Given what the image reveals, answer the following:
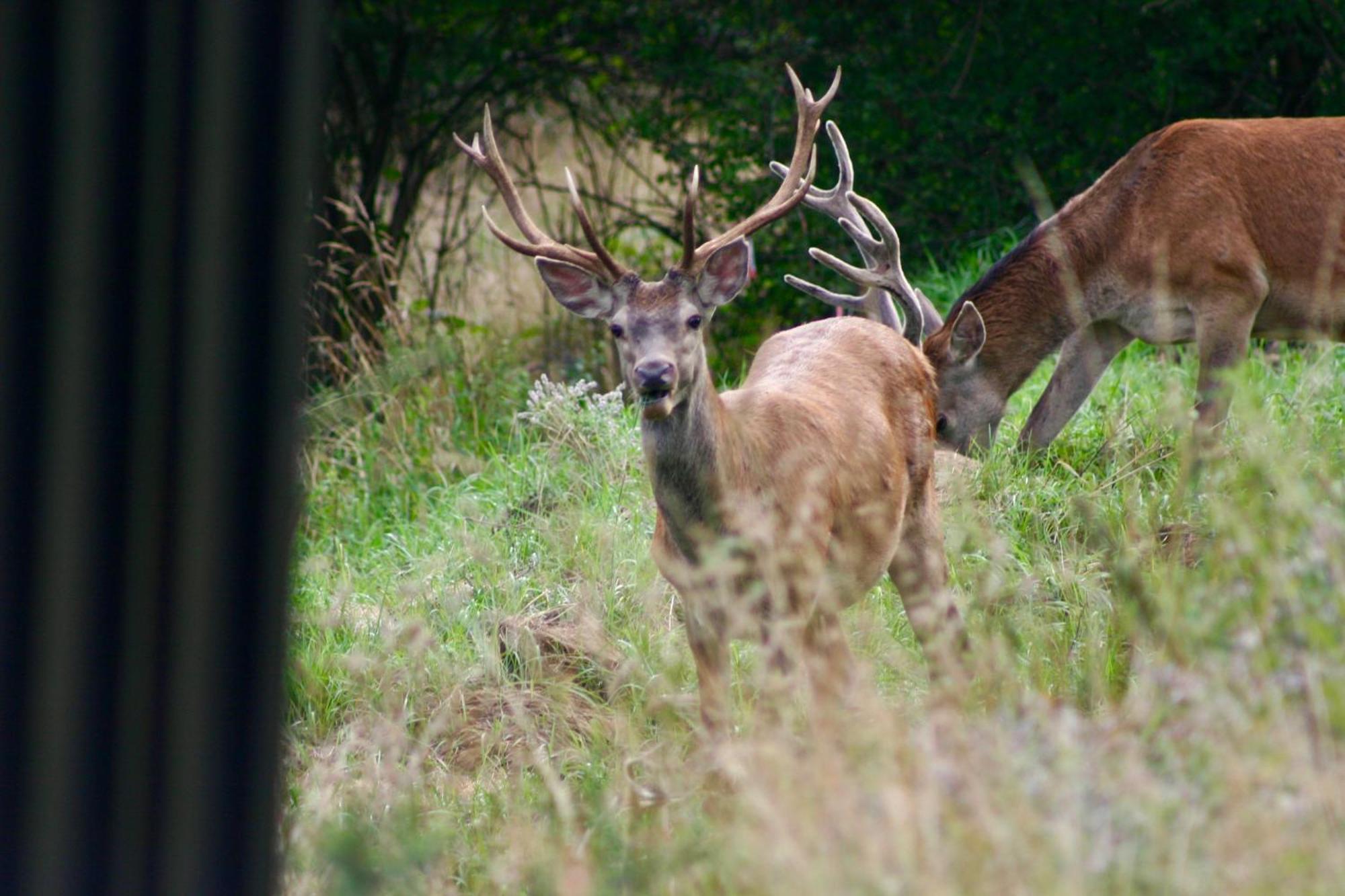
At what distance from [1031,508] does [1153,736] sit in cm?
324

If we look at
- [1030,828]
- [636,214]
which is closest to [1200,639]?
[1030,828]

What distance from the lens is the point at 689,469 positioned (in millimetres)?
4785

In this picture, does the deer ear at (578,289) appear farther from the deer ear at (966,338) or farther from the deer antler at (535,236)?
the deer ear at (966,338)

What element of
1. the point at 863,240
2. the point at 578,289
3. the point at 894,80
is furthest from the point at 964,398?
the point at 894,80

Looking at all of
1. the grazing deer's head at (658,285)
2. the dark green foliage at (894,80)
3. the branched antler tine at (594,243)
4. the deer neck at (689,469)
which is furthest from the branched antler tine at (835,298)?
the dark green foliage at (894,80)

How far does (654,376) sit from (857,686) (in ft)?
4.65

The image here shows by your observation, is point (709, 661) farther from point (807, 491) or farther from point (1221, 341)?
point (1221, 341)

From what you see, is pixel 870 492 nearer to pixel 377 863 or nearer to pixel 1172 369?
pixel 377 863

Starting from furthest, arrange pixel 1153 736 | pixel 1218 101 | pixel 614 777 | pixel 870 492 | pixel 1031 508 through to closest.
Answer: pixel 1218 101, pixel 1031 508, pixel 870 492, pixel 614 777, pixel 1153 736

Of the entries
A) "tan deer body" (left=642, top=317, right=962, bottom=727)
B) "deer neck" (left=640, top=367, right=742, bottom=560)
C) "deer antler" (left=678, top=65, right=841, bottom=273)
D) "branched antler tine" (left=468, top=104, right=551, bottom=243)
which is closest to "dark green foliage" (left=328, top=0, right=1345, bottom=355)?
"tan deer body" (left=642, top=317, right=962, bottom=727)

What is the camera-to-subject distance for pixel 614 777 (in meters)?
4.50

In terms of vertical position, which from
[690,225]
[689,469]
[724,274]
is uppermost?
[690,225]

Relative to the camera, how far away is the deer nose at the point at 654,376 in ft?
15.0

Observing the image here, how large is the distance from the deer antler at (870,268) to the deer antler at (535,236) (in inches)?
77.6
